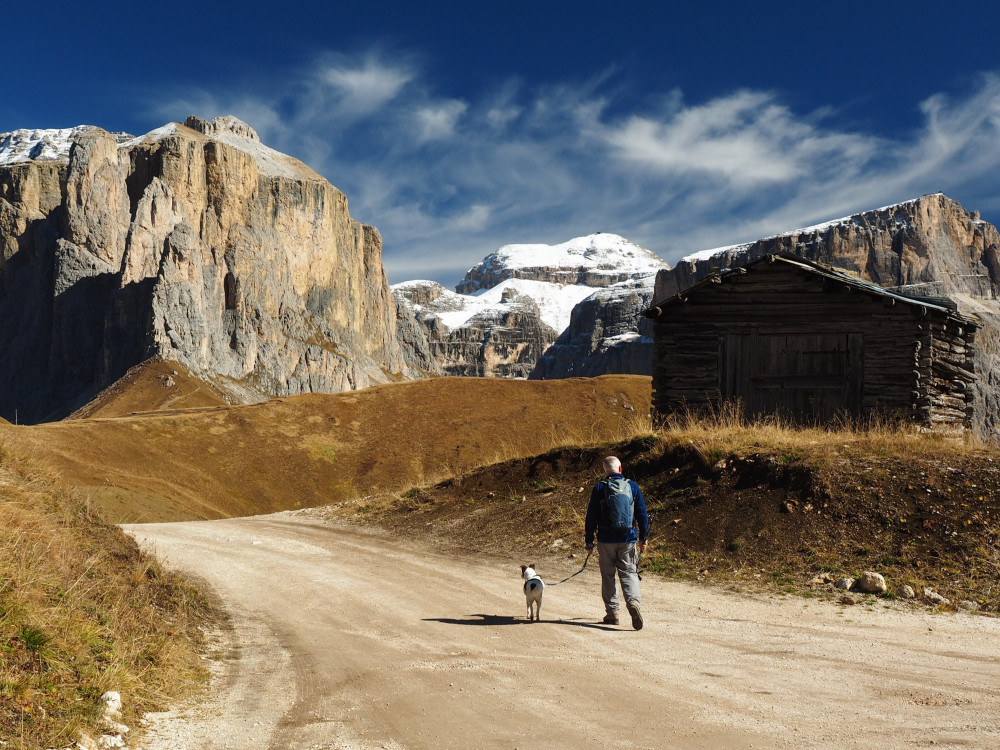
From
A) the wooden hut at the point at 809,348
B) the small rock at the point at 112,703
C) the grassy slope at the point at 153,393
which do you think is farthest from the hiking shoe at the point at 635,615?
the grassy slope at the point at 153,393

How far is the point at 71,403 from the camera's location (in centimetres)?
10944

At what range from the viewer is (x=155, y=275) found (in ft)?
362

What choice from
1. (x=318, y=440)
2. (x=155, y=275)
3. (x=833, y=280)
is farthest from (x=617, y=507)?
(x=155, y=275)

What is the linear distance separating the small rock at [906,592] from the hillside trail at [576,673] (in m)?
0.51

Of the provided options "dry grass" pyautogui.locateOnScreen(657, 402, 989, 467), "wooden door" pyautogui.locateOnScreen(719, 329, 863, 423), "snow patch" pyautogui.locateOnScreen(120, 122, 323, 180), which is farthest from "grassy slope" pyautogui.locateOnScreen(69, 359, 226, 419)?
"dry grass" pyautogui.locateOnScreen(657, 402, 989, 467)

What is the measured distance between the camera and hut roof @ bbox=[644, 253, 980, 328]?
18.2m

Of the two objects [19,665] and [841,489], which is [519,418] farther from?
[19,665]

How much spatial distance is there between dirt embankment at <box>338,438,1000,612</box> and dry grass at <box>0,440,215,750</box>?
7.21 meters

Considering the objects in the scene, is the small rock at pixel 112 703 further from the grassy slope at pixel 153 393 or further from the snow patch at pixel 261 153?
the snow patch at pixel 261 153

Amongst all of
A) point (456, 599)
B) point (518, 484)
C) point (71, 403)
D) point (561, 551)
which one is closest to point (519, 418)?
point (518, 484)

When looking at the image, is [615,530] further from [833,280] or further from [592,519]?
[833,280]

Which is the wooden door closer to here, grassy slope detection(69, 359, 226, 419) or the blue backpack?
the blue backpack

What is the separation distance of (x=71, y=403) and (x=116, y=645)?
120091 mm

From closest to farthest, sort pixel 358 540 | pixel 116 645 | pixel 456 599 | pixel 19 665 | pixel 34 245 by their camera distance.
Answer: pixel 19 665 → pixel 116 645 → pixel 456 599 → pixel 358 540 → pixel 34 245
